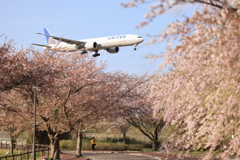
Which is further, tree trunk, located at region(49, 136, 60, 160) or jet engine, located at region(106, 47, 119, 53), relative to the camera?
jet engine, located at region(106, 47, 119, 53)

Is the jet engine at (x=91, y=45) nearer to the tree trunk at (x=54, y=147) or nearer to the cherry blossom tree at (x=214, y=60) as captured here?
the tree trunk at (x=54, y=147)

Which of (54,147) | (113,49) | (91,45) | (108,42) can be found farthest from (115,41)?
(54,147)

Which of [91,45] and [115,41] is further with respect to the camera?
[91,45]

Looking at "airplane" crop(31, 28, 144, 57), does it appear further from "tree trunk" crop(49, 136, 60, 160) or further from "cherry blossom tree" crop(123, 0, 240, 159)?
"cherry blossom tree" crop(123, 0, 240, 159)

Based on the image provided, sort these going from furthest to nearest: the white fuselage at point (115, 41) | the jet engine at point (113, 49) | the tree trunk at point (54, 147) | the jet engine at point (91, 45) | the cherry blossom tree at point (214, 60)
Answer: the jet engine at point (113, 49) < the jet engine at point (91, 45) < the white fuselage at point (115, 41) < the tree trunk at point (54, 147) < the cherry blossom tree at point (214, 60)

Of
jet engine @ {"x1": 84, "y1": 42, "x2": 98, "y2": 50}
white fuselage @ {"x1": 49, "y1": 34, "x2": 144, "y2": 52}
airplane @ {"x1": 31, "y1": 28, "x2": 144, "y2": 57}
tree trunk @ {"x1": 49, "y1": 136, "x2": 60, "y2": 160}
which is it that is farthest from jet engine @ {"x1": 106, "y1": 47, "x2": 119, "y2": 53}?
tree trunk @ {"x1": 49, "y1": 136, "x2": 60, "y2": 160}

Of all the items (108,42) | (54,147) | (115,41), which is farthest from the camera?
(108,42)

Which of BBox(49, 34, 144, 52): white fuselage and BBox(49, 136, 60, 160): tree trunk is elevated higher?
BBox(49, 34, 144, 52): white fuselage

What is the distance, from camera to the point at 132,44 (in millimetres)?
56312

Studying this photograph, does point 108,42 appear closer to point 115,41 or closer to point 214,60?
point 115,41

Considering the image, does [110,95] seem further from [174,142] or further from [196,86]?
[196,86]

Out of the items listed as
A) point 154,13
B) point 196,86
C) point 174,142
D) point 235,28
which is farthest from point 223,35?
point 174,142

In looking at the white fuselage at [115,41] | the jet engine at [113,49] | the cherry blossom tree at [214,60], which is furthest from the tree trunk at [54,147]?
the jet engine at [113,49]

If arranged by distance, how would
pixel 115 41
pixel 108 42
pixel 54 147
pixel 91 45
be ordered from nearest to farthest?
pixel 54 147 → pixel 115 41 → pixel 108 42 → pixel 91 45
